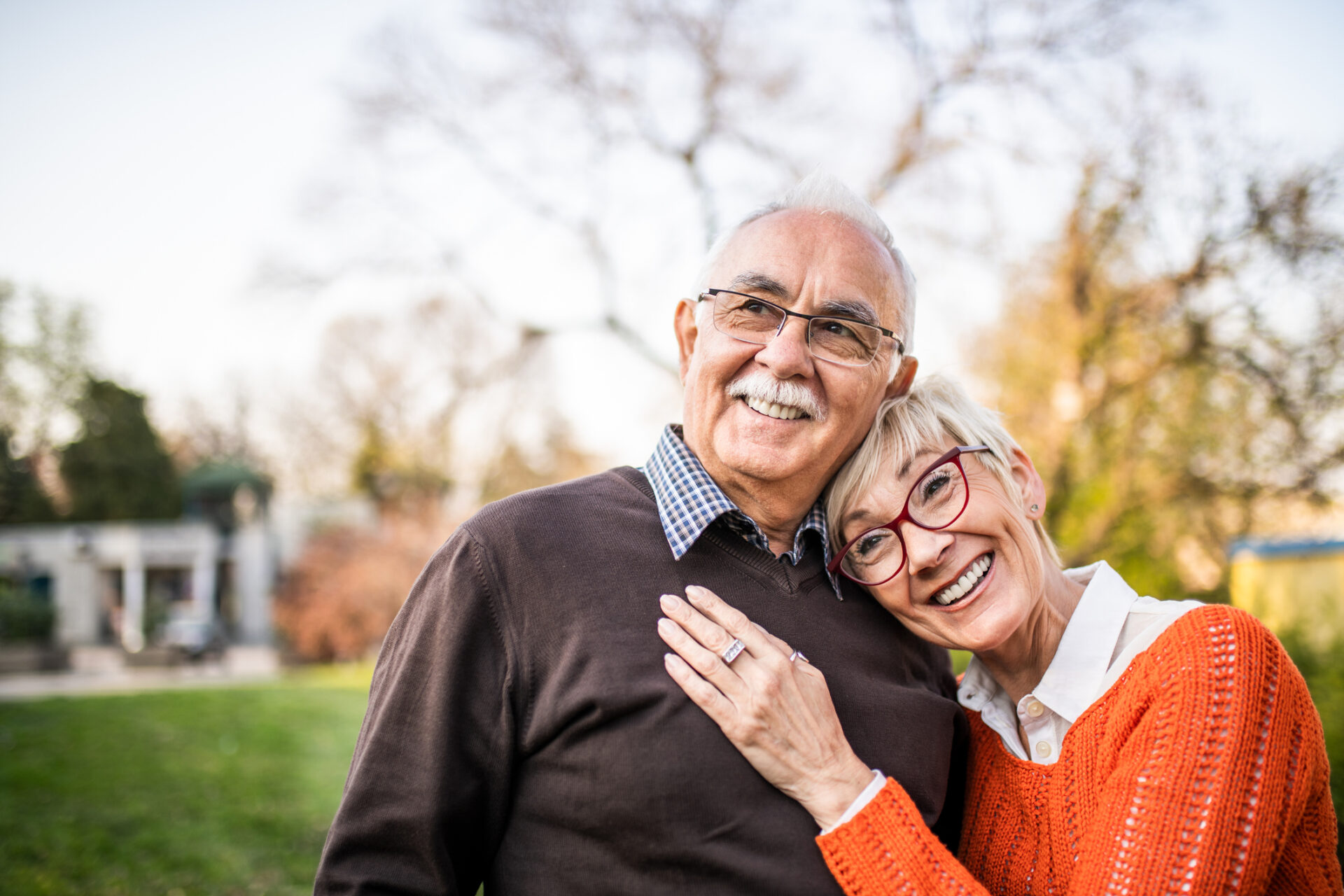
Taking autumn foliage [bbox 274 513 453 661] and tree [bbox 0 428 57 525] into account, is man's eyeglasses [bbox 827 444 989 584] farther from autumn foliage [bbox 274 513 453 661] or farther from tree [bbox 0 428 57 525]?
tree [bbox 0 428 57 525]

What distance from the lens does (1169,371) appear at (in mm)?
8625

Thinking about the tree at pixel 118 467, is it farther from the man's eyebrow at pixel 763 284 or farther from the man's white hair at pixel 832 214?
the man's eyebrow at pixel 763 284

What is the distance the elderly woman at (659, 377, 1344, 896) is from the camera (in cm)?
153

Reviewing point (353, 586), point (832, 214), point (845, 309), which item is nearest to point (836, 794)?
point (845, 309)

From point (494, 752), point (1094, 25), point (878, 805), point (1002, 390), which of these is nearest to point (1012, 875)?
point (878, 805)

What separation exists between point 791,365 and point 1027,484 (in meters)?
0.72

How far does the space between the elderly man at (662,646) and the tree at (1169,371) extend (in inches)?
239

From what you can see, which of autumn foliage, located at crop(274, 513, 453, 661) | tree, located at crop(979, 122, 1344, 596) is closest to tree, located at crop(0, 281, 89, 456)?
autumn foliage, located at crop(274, 513, 453, 661)

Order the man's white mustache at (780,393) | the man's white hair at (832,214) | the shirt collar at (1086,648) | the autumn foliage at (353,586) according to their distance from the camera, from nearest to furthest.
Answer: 1. the shirt collar at (1086,648)
2. the man's white mustache at (780,393)
3. the man's white hair at (832,214)
4. the autumn foliage at (353,586)

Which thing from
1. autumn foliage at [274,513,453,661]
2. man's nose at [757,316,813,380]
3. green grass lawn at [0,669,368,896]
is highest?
man's nose at [757,316,813,380]

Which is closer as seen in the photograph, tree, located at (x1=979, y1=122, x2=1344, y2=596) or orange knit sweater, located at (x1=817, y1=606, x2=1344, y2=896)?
orange knit sweater, located at (x1=817, y1=606, x2=1344, y2=896)

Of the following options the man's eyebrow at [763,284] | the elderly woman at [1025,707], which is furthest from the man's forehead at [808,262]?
the elderly woman at [1025,707]

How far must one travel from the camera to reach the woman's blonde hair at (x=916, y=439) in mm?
2066

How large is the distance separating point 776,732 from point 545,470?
21.0 metres
